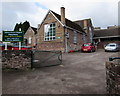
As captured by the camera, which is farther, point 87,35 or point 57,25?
point 87,35

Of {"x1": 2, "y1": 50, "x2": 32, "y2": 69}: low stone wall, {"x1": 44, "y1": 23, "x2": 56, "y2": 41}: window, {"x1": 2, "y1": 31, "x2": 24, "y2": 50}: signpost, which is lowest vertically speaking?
{"x1": 2, "y1": 50, "x2": 32, "y2": 69}: low stone wall

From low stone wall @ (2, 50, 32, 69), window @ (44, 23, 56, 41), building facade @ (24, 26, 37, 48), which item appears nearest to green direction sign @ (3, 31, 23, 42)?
low stone wall @ (2, 50, 32, 69)

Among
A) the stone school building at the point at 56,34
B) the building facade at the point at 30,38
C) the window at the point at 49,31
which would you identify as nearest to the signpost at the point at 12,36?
the stone school building at the point at 56,34

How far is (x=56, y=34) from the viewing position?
1705cm

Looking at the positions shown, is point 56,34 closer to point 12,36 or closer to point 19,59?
point 12,36

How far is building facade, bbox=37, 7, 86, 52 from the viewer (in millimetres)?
16422

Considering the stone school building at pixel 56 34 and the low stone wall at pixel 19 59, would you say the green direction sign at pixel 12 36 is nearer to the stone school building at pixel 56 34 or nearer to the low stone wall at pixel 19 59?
the low stone wall at pixel 19 59

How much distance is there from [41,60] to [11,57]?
2570 mm

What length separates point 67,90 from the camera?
3.43 meters

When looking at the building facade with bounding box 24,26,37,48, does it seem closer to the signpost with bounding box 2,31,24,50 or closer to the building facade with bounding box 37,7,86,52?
the building facade with bounding box 37,7,86,52

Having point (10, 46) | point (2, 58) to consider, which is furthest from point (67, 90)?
point (10, 46)

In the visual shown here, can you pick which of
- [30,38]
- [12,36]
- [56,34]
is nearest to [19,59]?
[12,36]

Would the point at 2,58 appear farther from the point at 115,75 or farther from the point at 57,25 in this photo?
the point at 57,25

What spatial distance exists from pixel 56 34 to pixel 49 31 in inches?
75.3
